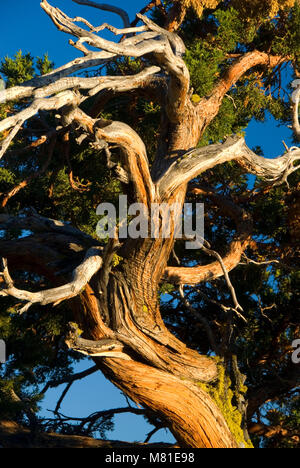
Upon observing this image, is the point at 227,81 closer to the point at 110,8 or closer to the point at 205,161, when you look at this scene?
the point at 110,8

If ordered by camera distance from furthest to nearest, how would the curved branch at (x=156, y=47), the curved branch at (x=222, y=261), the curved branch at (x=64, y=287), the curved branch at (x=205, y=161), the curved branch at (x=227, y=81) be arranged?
the curved branch at (x=227, y=81) < the curved branch at (x=222, y=261) < the curved branch at (x=205, y=161) < the curved branch at (x=156, y=47) < the curved branch at (x=64, y=287)

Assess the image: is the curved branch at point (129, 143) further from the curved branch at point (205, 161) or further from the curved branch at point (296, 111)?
the curved branch at point (296, 111)

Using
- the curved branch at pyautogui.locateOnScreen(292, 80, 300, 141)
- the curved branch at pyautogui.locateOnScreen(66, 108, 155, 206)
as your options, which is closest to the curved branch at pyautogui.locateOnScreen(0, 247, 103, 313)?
the curved branch at pyautogui.locateOnScreen(66, 108, 155, 206)

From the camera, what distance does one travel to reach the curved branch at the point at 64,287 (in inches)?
290

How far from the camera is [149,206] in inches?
346

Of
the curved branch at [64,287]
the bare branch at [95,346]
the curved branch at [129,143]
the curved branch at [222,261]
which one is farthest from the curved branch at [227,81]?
the bare branch at [95,346]

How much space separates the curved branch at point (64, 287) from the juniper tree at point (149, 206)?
22 mm

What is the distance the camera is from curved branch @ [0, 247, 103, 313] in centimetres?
736

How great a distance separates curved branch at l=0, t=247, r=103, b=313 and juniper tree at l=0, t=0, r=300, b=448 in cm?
2

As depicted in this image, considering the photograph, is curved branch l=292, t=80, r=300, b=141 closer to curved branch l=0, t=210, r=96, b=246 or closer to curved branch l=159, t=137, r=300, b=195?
curved branch l=159, t=137, r=300, b=195

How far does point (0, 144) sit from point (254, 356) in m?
7.84

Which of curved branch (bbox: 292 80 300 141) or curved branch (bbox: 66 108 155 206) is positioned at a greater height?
curved branch (bbox: 292 80 300 141)

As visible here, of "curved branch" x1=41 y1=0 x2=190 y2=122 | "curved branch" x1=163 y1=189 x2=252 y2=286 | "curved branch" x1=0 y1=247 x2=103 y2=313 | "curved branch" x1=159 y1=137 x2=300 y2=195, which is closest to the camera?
"curved branch" x1=0 y1=247 x2=103 y2=313
